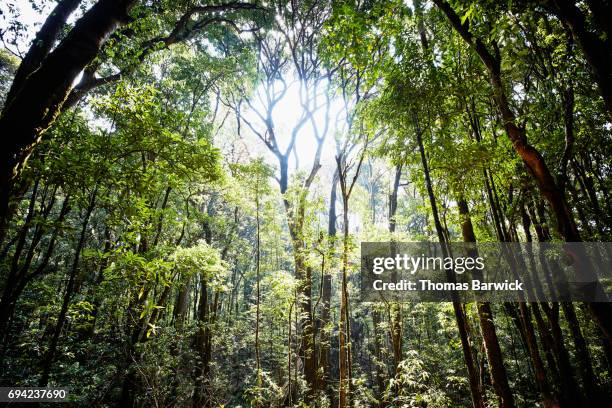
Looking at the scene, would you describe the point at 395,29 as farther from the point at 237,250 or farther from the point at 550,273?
the point at 237,250

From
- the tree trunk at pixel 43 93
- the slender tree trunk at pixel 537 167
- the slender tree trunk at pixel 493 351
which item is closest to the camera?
the tree trunk at pixel 43 93

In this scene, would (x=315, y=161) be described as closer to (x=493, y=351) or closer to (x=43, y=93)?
(x=493, y=351)

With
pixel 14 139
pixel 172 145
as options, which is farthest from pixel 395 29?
pixel 14 139

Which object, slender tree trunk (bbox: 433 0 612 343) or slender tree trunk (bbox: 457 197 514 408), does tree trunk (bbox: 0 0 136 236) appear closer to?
slender tree trunk (bbox: 433 0 612 343)

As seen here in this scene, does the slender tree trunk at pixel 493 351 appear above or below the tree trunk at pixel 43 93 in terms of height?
below

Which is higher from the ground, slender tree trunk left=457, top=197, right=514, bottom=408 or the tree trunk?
the tree trunk

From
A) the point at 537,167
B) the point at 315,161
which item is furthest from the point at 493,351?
the point at 315,161

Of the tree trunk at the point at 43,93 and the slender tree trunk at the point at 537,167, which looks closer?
the tree trunk at the point at 43,93

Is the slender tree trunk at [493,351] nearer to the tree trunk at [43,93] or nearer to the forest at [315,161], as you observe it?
the forest at [315,161]

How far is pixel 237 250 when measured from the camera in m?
15.9

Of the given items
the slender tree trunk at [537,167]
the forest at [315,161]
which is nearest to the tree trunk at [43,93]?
the forest at [315,161]

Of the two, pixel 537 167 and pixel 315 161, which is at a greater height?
pixel 315 161

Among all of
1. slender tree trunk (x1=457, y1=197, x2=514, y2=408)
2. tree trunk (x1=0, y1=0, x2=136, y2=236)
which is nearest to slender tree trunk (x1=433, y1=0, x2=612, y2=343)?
slender tree trunk (x1=457, y1=197, x2=514, y2=408)

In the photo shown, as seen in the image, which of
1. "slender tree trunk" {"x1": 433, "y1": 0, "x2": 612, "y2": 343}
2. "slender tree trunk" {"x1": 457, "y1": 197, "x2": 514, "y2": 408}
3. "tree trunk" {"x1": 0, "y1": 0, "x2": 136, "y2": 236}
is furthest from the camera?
"slender tree trunk" {"x1": 457, "y1": 197, "x2": 514, "y2": 408}
